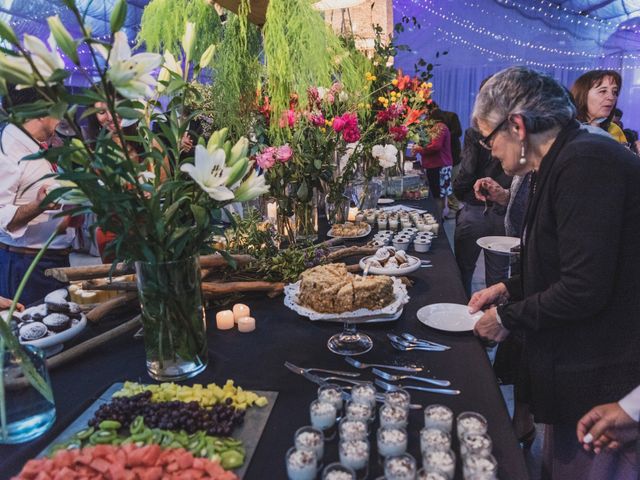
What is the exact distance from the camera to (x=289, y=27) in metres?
2.09

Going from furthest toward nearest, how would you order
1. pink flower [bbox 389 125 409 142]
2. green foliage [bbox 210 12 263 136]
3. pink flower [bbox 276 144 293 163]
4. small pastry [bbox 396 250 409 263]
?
pink flower [bbox 389 125 409 142] < green foliage [bbox 210 12 263 136] < pink flower [bbox 276 144 293 163] < small pastry [bbox 396 250 409 263]

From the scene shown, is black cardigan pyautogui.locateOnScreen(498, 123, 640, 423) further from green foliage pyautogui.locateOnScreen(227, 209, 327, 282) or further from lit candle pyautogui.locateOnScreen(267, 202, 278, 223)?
lit candle pyautogui.locateOnScreen(267, 202, 278, 223)

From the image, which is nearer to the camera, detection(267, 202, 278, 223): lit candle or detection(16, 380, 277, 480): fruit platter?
detection(16, 380, 277, 480): fruit platter

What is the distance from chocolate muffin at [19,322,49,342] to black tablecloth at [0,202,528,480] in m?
0.11

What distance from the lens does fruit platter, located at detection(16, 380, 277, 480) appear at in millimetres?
845

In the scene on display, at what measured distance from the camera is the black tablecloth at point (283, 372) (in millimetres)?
951

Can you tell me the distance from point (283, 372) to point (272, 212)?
127 centimetres

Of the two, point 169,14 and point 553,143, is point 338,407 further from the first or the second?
point 169,14

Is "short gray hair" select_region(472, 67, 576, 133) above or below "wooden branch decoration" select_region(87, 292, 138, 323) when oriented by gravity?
above

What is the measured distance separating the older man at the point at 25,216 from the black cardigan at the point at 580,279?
1823 millimetres

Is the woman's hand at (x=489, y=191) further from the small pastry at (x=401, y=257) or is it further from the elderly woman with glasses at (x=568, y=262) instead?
the elderly woman with glasses at (x=568, y=262)

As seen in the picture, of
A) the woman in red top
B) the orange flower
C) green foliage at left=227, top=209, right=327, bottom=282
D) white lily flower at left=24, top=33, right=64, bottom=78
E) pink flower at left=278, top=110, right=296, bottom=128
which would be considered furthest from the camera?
the woman in red top

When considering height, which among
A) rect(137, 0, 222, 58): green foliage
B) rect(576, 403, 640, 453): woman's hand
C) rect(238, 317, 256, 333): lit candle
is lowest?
rect(576, 403, 640, 453): woman's hand

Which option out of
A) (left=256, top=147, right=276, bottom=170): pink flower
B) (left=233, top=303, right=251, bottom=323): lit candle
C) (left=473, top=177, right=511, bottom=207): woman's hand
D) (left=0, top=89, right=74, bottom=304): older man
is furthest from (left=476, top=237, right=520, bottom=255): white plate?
(left=0, top=89, right=74, bottom=304): older man
